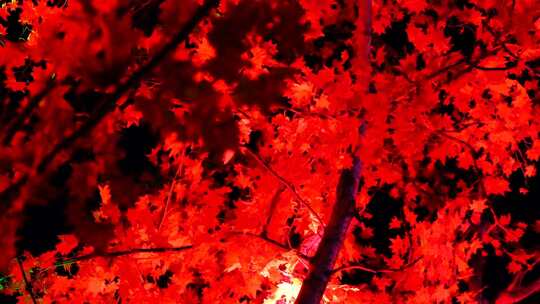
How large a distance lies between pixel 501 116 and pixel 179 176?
13.9ft

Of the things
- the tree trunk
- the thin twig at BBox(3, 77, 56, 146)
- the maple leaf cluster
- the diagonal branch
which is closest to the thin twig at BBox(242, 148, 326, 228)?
the maple leaf cluster

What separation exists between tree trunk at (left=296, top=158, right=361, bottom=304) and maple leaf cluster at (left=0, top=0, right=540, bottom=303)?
0.16 metres

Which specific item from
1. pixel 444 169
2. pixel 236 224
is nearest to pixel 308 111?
pixel 236 224

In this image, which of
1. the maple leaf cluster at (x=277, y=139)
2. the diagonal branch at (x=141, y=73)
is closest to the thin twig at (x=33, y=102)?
the maple leaf cluster at (x=277, y=139)

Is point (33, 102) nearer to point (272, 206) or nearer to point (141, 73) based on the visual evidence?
point (141, 73)

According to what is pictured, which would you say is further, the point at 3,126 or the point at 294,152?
the point at 294,152

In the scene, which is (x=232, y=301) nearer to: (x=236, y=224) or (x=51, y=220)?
(x=236, y=224)

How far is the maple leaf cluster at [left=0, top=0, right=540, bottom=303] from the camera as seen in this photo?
4.11 m

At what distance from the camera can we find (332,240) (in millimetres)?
4473

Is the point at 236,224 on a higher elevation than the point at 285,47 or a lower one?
lower

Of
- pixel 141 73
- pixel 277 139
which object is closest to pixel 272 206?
pixel 277 139

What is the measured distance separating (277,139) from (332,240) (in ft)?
5.23

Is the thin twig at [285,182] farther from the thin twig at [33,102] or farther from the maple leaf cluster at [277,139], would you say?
the thin twig at [33,102]

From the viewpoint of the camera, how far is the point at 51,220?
813 centimetres
